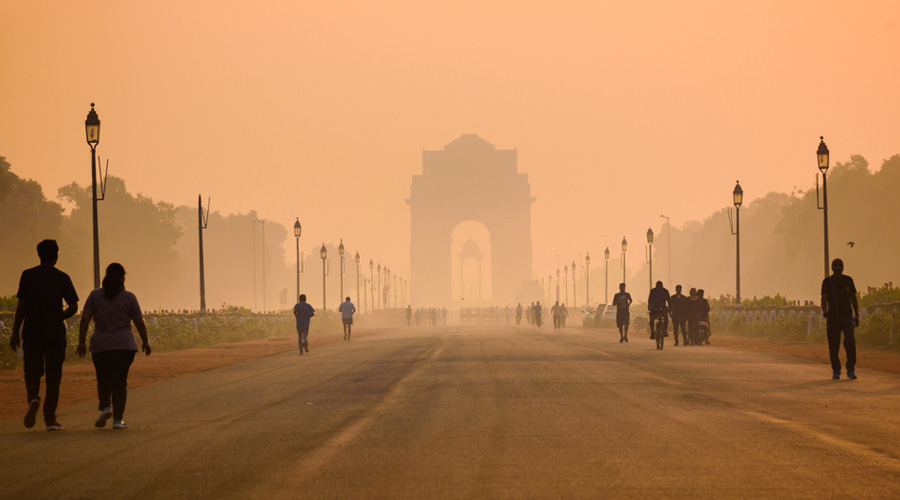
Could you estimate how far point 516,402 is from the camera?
44.1 ft

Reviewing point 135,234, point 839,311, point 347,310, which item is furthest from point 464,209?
point 839,311

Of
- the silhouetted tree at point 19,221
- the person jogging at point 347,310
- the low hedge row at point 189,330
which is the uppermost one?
the silhouetted tree at point 19,221

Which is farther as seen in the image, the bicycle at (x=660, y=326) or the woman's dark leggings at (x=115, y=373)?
the bicycle at (x=660, y=326)

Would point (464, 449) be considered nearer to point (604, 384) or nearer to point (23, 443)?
point (23, 443)

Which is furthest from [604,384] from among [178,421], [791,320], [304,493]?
[791,320]

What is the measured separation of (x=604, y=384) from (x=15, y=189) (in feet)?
203

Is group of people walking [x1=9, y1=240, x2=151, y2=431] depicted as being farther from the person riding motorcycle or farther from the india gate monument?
the india gate monument

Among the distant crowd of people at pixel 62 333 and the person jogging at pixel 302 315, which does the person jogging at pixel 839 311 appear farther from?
the person jogging at pixel 302 315

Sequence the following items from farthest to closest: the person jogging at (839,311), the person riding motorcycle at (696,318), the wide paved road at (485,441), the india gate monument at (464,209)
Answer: the india gate monument at (464,209), the person riding motorcycle at (696,318), the person jogging at (839,311), the wide paved road at (485,441)

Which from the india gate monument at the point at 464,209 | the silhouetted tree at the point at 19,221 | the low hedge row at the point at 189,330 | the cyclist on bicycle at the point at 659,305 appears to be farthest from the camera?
the india gate monument at the point at 464,209

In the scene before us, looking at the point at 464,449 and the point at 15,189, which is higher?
the point at 15,189

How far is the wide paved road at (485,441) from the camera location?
7688 mm

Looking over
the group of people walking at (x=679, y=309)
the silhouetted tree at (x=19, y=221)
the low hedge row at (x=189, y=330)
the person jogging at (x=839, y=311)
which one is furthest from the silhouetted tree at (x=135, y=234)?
the person jogging at (x=839, y=311)

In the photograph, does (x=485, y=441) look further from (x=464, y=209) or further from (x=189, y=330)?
(x=464, y=209)
